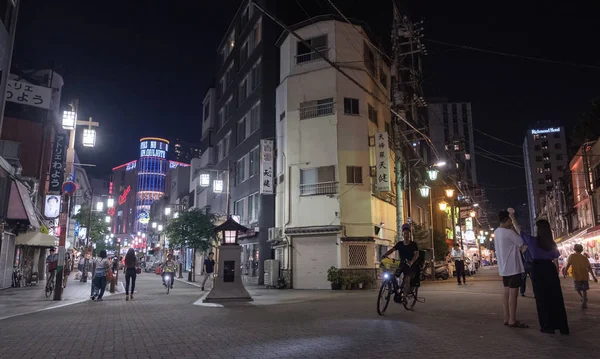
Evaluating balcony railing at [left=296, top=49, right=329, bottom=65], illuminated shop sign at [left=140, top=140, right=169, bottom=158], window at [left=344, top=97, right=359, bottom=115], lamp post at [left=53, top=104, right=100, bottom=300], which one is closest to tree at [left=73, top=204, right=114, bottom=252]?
lamp post at [left=53, top=104, right=100, bottom=300]

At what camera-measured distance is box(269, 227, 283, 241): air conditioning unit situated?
26.2 m

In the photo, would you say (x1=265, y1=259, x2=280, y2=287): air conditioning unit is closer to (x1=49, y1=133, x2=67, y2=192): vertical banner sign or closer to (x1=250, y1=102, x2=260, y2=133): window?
(x1=250, y1=102, x2=260, y2=133): window

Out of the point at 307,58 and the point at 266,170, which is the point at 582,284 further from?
the point at 307,58

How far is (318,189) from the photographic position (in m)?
24.8

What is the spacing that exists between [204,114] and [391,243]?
3001 centimetres

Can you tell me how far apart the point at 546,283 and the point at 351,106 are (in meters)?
19.3

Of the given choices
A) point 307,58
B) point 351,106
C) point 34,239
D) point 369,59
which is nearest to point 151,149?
point 34,239

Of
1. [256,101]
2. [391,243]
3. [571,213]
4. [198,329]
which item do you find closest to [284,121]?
[256,101]

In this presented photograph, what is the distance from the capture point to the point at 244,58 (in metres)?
36.2

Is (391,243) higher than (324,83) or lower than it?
lower

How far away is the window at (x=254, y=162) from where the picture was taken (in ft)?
104

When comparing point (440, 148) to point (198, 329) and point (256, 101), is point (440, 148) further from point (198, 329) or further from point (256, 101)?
point (198, 329)

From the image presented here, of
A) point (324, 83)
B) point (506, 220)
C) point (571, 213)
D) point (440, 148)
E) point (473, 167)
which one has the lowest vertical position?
point (506, 220)

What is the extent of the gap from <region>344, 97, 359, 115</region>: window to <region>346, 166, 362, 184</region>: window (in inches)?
126
